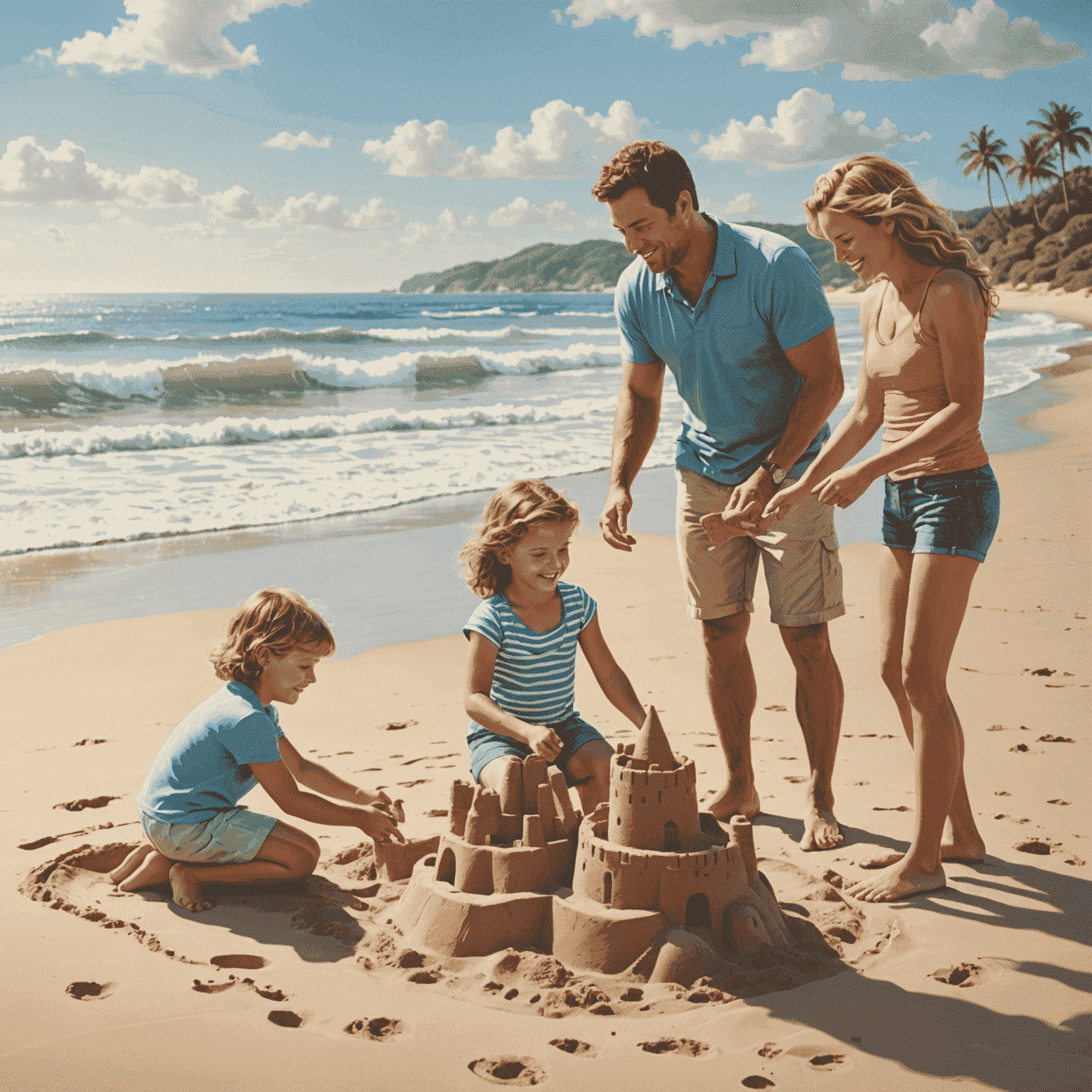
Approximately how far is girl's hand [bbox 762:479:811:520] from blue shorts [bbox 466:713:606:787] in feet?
3.08

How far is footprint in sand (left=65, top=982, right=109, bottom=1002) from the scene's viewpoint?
110 inches

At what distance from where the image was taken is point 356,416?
17.9 m

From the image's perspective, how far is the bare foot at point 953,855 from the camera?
11.7 ft

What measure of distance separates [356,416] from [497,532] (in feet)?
48.2

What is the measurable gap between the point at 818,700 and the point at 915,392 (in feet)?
3.88

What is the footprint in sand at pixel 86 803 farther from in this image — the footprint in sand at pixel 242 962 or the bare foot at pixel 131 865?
the footprint in sand at pixel 242 962

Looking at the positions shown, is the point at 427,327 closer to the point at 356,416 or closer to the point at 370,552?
the point at 356,416

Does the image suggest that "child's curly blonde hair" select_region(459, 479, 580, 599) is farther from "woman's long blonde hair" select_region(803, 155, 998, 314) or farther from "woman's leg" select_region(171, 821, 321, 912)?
"woman's long blonde hair" select_region(803, 155, 998, 314)

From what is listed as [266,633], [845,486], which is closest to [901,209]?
[845,486]

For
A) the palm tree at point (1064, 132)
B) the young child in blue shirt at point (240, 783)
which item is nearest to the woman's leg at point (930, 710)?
the young child in blue shirt at point (240, 783)

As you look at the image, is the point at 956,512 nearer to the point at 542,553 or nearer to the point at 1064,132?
the point at 542,553

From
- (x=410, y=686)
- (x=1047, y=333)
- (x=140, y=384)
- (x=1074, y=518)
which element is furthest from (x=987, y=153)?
(x=410, y=686)

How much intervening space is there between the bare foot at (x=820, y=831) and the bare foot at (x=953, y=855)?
0.48ft

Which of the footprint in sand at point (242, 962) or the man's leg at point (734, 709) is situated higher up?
the man's leg at point (734, 709)
